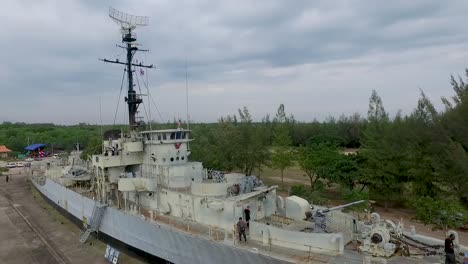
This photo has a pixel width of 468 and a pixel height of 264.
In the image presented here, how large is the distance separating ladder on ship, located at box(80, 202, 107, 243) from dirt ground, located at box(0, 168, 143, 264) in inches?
17.1

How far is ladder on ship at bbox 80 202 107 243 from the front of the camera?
1894cm

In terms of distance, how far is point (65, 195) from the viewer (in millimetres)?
24203

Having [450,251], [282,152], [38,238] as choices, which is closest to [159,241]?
[38,238]

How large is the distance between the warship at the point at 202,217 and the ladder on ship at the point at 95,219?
53mm

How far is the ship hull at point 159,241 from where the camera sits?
12.5m

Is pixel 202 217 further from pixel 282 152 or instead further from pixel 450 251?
pixel 282 152

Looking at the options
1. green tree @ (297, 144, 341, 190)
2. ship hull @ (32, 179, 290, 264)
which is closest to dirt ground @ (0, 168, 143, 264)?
ship hull @ (32, 179, 290, 264)

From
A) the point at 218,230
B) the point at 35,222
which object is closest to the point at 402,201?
the point at 218,230

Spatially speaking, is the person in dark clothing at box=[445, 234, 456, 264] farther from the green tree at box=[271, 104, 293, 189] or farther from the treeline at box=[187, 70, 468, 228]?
the green tree at box=[271, 104, 293, 189]

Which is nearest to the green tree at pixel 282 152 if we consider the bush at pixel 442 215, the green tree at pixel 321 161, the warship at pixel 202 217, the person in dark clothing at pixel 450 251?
the green tree at pixel 321 161

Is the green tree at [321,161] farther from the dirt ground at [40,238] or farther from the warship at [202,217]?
the dirt ground at [40,238]

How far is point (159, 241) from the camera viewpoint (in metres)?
15.2

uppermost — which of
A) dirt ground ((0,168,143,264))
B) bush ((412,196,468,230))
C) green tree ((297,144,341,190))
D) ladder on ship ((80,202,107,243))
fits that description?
green tree ((297,144,341,190))

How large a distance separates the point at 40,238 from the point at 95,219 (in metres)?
3.56
